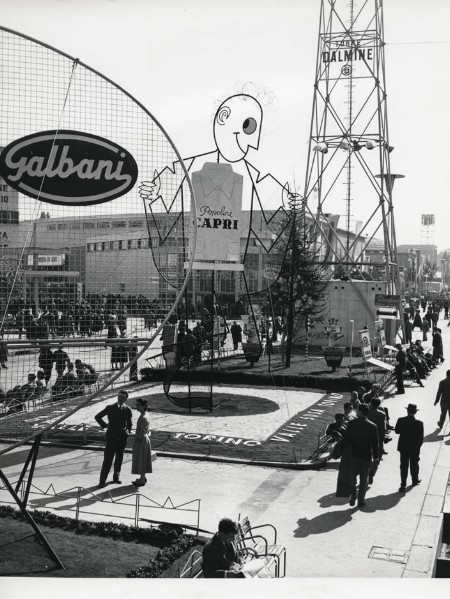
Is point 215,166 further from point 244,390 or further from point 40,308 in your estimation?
point 40,308

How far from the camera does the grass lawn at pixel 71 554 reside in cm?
691

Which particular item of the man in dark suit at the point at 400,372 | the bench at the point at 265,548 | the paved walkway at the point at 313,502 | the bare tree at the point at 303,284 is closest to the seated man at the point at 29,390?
the bench at the point at 265,548

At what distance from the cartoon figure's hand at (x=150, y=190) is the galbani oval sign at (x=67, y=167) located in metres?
→ 0.17

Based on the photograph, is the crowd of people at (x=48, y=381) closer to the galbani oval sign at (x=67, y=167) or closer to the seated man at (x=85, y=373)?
the seated man at (x=85, y=373)

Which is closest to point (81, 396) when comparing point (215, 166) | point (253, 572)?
point (253, 572)

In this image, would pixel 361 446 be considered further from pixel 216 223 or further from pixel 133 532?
pixel 216 223

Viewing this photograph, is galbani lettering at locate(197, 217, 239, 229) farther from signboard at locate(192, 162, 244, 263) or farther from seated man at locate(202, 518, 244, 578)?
seated man at locate(202, 518, 244, 578)

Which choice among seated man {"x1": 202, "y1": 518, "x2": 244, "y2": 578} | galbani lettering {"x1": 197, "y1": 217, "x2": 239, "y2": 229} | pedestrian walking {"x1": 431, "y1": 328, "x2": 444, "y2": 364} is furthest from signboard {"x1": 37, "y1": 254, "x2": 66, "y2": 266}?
pedestrian walking {"x1": 431, "y1": 328, "x2": 444, "y2": 364}

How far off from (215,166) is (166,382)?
508cm

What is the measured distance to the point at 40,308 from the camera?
611 cm

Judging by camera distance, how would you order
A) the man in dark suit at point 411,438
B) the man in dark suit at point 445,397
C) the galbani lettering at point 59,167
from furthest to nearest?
the man in dark suit at point 445,397 → the man in dark suit at point 411,438 → the galbani lettering at point 59,167

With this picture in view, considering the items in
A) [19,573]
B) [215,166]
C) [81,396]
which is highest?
[215,166]

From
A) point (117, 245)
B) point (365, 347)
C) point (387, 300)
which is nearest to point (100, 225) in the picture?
Result: point (117, 245)

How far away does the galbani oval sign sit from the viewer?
5660mm
